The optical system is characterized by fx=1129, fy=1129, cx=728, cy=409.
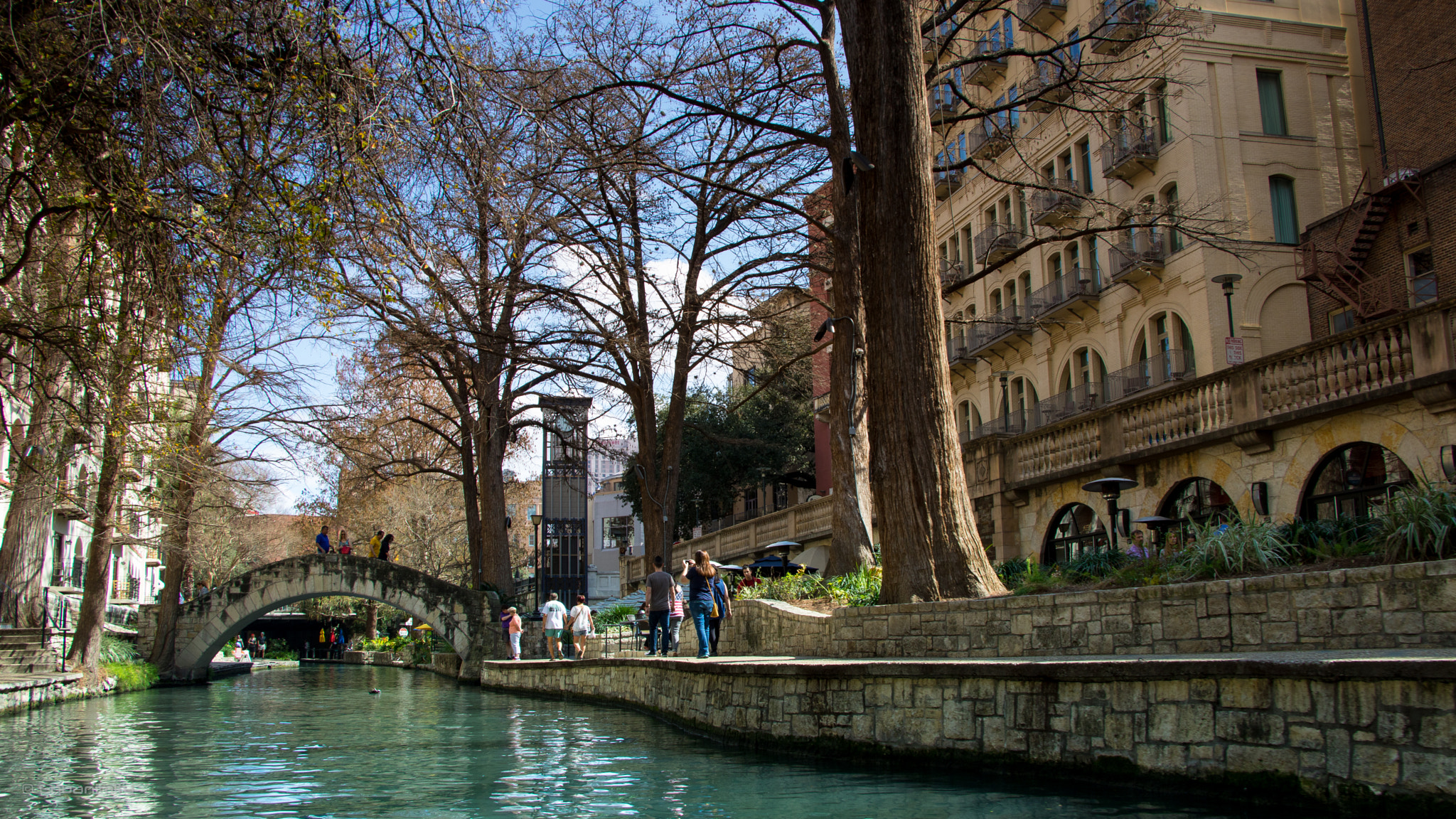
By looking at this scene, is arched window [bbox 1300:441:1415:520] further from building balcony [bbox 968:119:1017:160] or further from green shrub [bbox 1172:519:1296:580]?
green shrub [bbox 1172:519:1296:580]

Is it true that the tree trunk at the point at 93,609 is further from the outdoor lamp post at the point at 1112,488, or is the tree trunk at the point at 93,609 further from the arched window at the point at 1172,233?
the arched window at the point at 1172,233

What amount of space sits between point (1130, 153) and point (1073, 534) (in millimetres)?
Result: 10654

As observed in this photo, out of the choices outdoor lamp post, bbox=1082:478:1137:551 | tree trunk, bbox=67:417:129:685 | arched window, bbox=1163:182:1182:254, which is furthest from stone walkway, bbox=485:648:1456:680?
arched window, bbox=1163:182:1182:254

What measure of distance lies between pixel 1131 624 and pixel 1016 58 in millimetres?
30373

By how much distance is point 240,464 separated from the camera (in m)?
30.2

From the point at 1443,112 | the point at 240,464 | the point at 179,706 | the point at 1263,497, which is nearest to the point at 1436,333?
the point at 1263,497

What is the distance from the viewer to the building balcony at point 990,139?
18328 mm

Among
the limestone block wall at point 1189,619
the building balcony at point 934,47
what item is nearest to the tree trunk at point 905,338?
the limestone block wall at point 1189,619

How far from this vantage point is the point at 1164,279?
28.5 metres

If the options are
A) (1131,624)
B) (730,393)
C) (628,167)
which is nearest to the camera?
(1131,624)

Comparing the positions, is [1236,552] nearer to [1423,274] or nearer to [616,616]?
[1423,274]

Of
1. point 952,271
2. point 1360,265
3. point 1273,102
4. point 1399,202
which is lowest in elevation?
point 1360,265

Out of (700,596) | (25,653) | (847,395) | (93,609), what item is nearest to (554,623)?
(93,609)

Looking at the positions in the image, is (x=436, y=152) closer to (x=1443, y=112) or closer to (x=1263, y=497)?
(x=1263, y=497)
